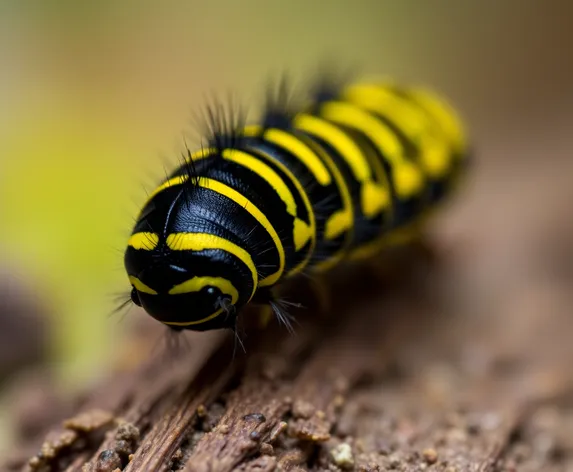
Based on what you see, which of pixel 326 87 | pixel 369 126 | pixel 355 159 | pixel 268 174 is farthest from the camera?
pixel 326 87

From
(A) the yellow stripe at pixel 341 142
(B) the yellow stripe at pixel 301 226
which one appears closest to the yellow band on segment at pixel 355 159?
(A) the yellow stripe at pixel 341 142

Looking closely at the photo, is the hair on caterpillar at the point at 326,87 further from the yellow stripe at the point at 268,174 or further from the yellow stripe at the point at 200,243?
the yellow stripe at the point at 200,243

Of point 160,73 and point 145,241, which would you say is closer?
point 145,241

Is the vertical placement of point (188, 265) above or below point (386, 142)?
above

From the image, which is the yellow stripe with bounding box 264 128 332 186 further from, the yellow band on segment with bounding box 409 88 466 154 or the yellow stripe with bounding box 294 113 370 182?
the yellow band on segment with bounding box 409 88 466 154

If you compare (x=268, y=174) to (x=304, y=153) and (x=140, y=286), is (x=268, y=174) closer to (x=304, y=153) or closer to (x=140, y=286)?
(x=304, y=153)

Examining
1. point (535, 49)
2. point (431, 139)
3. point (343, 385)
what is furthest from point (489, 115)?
point (343, 385)

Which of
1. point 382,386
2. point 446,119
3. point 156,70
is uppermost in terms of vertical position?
point 156,70

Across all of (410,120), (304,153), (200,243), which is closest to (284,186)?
(304,153)
